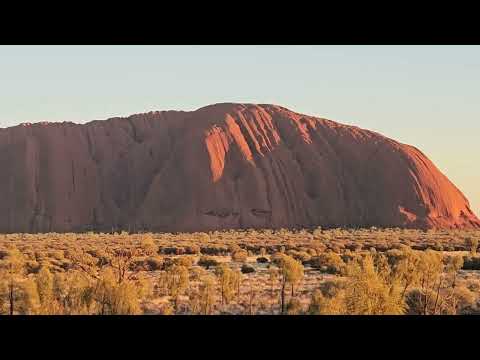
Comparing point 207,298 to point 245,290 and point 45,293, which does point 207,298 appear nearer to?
point 245,290

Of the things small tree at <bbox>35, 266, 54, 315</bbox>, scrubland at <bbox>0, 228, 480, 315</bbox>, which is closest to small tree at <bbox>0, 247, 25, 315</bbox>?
scrubland at <bbox>0, 228, 480, 315</bbox>

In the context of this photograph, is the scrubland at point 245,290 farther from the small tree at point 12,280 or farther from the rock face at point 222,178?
the rock face at point 222,178

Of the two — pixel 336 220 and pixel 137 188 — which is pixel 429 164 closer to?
pixel 336 220

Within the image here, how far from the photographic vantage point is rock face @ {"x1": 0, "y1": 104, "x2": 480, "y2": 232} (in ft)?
214

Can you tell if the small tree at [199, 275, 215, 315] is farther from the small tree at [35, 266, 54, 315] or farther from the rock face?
the rock face

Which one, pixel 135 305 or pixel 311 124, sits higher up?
pixel 311 124

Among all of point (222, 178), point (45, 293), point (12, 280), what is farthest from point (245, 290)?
point (222, 178)

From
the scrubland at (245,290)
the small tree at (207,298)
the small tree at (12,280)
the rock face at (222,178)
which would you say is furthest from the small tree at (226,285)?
the rock face at (222,178)

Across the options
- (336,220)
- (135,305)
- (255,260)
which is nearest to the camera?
(135,305)
